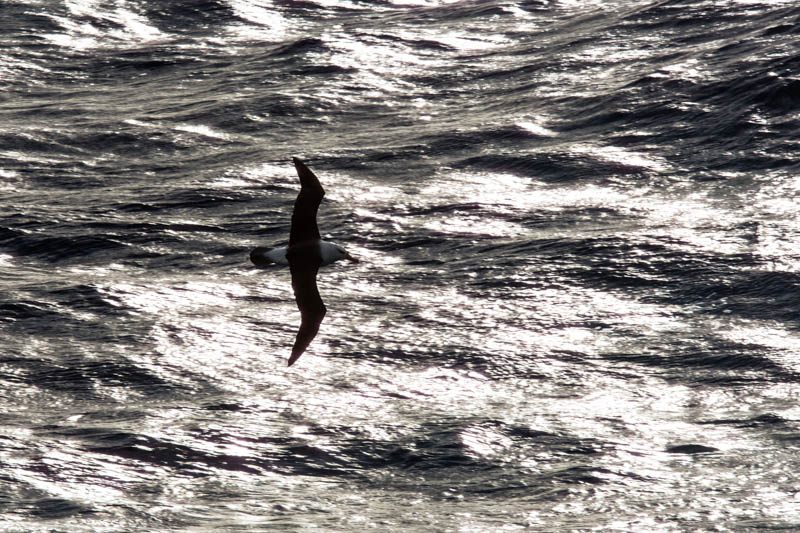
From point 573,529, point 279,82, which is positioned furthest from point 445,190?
point 573,529

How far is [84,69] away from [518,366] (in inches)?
660

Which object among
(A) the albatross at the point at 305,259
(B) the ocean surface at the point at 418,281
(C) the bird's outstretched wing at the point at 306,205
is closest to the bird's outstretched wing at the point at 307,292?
(A) the albatross at the point at 305,259

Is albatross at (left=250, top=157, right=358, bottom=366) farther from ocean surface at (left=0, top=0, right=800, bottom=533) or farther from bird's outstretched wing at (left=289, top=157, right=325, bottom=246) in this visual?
ocean surface at (left=0, top=0, right=800, bottom=533)

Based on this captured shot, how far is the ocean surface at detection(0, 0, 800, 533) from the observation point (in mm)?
18812

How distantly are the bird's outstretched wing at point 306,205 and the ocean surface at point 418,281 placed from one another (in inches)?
212

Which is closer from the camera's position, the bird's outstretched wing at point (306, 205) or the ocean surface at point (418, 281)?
the bird's outstretched wing at point (306, 205)

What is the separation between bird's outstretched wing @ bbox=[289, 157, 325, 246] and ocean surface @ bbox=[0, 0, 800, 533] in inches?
212

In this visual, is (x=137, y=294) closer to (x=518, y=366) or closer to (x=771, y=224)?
(x=518, y=366)

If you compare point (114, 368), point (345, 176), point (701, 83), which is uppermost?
point (701, 83)

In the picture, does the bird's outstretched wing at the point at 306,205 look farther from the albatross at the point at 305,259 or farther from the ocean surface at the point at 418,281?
the ocean surface at the point at 418,281

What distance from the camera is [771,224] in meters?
24.2

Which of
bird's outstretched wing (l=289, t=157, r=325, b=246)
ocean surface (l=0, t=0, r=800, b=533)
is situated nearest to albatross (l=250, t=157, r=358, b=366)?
bird's outstretched wing (l=289, t=157, r=325, b=246)

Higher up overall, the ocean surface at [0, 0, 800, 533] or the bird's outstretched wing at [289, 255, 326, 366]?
the bird's outstretched wing at [289, 255, 326, 366]

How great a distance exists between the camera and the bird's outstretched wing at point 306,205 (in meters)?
12.4
